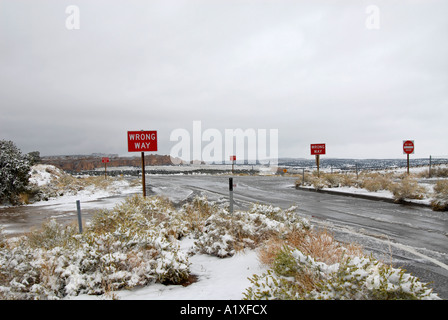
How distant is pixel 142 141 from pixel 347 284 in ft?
31.7

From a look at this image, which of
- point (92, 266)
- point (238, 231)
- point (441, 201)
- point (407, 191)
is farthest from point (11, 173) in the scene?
point (441, 201)

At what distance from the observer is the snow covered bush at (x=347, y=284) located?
2795 mm

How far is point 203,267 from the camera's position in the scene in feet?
17.1

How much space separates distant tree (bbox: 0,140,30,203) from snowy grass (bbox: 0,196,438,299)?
36.2 feet

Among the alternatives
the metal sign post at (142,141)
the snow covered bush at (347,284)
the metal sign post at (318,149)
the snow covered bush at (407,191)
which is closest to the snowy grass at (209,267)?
the snow covered bush at (347,284)

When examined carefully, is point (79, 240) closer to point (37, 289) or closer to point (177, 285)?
point (37, 289)

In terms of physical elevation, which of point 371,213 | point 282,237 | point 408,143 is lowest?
point 371,213

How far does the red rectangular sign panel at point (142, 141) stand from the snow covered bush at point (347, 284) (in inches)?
345

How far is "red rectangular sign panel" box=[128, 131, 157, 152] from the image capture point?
436 inches

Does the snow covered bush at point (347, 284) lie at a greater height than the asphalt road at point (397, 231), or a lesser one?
greater

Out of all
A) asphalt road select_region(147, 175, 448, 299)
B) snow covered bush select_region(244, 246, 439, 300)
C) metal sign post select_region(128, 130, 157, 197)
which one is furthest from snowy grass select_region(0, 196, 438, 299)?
metal sign post select_region(128, 130, 157, 197)

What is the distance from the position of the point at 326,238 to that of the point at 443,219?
7.52m

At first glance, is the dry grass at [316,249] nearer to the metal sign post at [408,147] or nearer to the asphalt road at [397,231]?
the asphalt road at [397,231]
